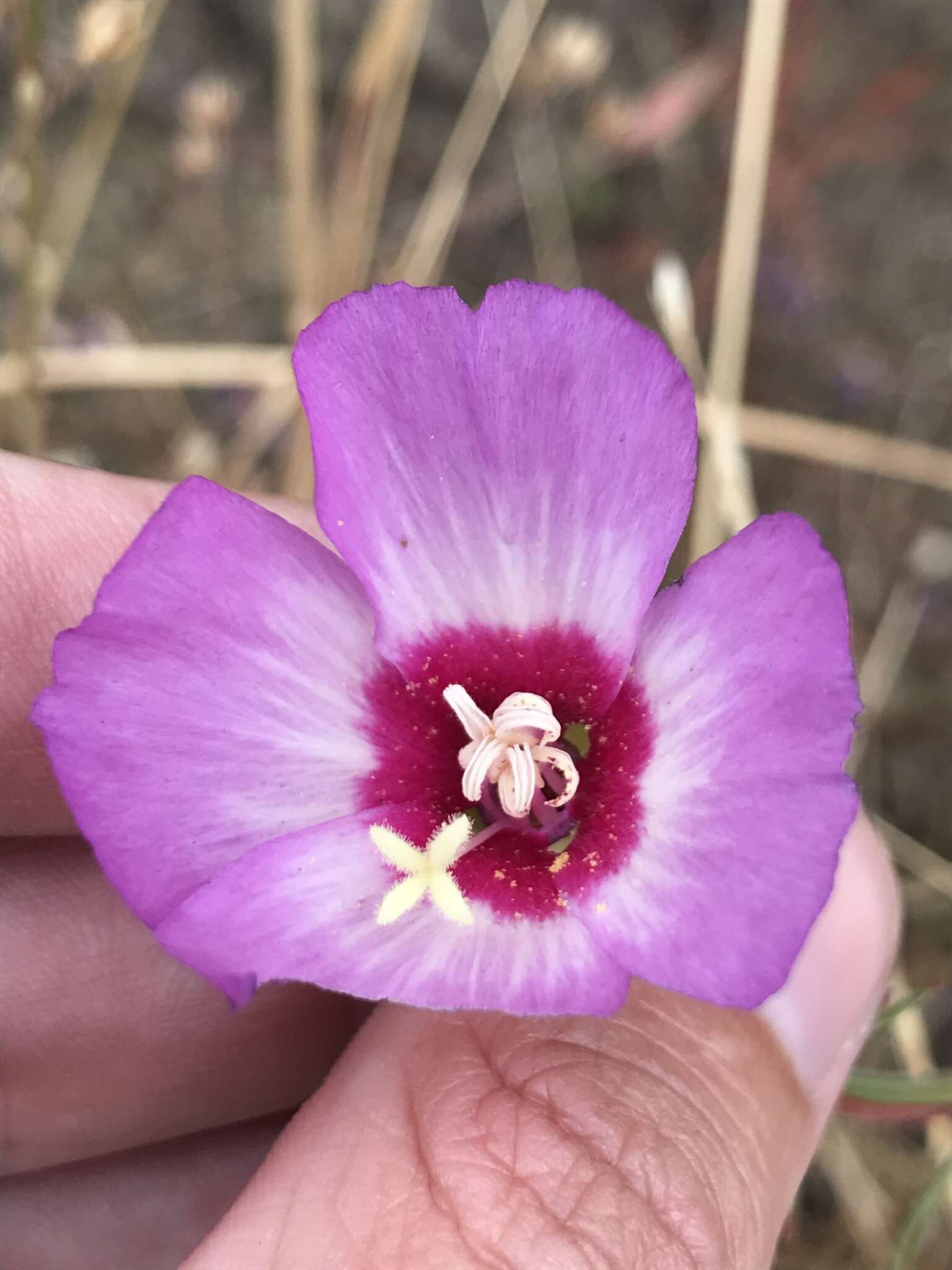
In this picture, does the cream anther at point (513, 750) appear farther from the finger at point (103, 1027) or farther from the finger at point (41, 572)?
the finger at point (103, 1027)

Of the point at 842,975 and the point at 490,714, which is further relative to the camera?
the point at 842,975

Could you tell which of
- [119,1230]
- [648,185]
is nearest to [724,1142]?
[119,1230]

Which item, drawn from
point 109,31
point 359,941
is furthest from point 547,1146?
point 109,31

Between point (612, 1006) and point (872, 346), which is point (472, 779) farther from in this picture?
point (872, 346)

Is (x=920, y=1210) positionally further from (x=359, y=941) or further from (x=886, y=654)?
(x=886, y=654)

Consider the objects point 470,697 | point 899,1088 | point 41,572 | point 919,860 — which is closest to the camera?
point 470,697

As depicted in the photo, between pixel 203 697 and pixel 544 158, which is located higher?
pixel 544 158
